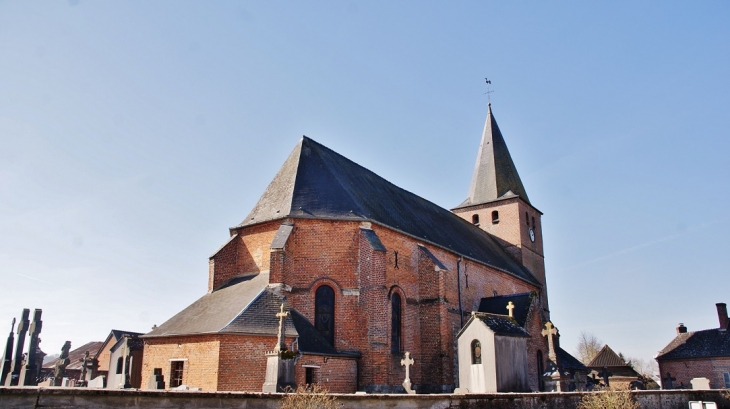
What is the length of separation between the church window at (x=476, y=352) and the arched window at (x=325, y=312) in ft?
18.7

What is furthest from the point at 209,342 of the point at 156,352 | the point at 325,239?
the point at 325,239

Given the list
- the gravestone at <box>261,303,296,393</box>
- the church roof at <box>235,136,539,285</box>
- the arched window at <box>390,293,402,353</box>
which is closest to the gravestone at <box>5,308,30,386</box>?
the church roof at <box>235,136,539,285</box>

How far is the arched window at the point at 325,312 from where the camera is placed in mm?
19203

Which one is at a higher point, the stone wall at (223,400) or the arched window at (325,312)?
the arched window at (325,312)

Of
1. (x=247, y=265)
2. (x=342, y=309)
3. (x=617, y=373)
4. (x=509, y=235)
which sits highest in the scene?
(x=509, y=235)

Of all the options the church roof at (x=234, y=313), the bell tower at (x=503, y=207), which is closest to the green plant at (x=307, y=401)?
the church roof at (x=234, y=313)

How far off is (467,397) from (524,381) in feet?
15.5

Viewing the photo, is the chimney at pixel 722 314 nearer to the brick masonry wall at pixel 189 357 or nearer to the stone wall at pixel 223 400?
the stone wall at pixel 223 400

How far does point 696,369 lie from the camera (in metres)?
35.9

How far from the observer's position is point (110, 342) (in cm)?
3944

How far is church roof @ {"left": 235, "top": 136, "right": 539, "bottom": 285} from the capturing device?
2077cm

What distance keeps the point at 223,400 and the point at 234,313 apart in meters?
8.74

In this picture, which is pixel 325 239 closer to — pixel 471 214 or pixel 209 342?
pixel 209 342

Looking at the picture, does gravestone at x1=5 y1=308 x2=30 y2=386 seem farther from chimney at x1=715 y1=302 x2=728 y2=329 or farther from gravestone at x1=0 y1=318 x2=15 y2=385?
chimney at x1=715 y1=302 x2=728 y2=329
